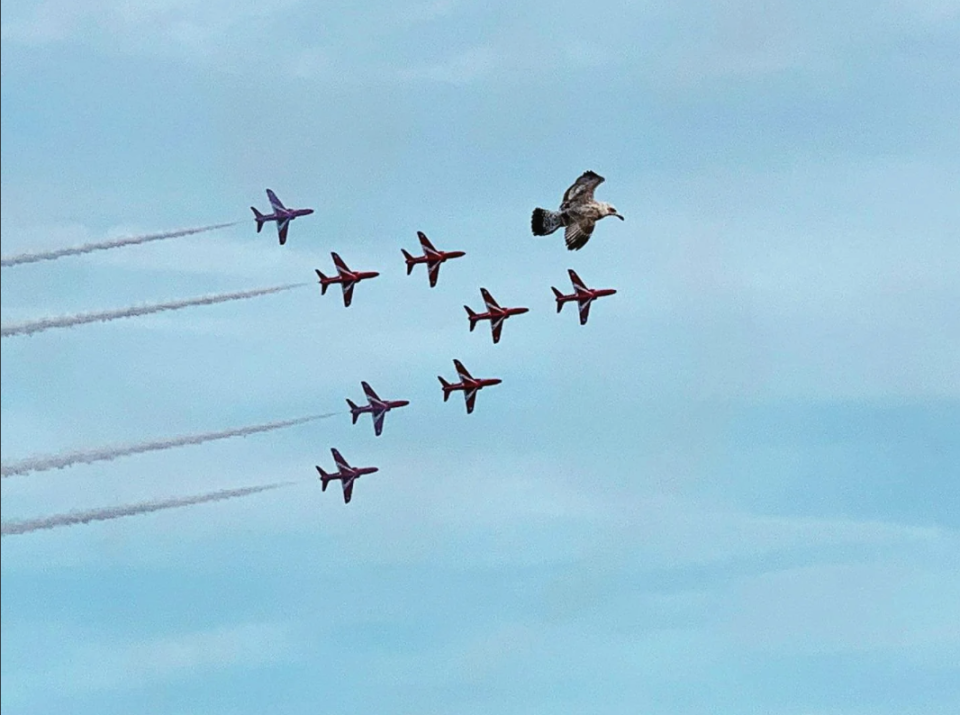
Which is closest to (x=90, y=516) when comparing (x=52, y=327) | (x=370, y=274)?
(x=52, y=327)

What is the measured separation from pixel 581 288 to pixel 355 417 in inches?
817

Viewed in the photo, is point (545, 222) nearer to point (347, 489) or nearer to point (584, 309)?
point (584, 309)

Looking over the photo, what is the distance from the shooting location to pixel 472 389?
18150 cm

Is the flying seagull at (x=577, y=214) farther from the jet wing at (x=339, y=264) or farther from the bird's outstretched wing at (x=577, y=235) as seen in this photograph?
the jet wing at (x=339, y=264)

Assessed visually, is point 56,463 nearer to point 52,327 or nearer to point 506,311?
point 52,327

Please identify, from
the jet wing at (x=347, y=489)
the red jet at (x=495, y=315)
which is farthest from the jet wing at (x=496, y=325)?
the jet wing at (x=347, y=489)

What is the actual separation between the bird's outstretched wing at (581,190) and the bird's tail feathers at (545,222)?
99 centimetres

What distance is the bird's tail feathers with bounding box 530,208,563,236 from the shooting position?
17325 centimetres

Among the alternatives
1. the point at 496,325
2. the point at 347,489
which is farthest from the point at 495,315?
the point at 347,489

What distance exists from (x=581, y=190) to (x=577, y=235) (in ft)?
11.5

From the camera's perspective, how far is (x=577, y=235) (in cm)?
17425

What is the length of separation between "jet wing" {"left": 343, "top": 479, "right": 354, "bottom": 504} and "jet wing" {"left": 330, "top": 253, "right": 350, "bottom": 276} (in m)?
19.6

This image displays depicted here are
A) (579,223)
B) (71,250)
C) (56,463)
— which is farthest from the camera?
(579,223)

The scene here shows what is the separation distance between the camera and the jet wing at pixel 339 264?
178 m
